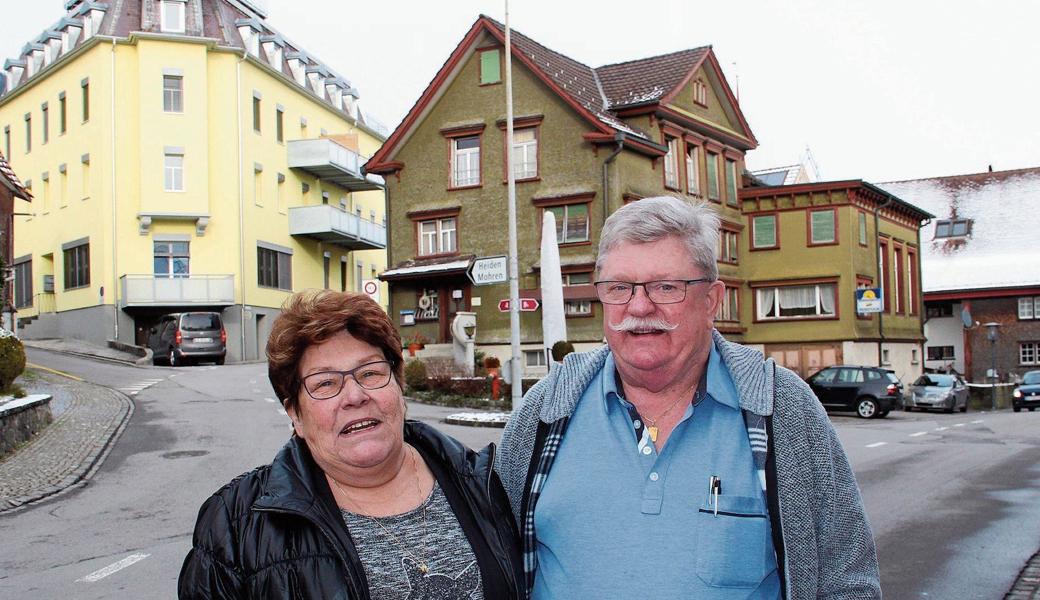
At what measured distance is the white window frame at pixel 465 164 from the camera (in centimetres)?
3463

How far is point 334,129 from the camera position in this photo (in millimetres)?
53875

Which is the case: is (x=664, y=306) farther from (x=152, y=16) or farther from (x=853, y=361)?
(x=152, y=16)

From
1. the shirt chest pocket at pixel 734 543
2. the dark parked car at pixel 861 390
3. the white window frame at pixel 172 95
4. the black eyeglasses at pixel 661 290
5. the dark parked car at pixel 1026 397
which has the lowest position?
the dark parked car at pixel 1026 397

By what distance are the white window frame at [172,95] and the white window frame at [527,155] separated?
16.4 meters

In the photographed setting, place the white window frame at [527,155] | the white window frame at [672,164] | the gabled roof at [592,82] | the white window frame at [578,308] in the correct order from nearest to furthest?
the white window frame at [578,308] < the gabled roof at [592,82] < the white window frame at [527,155] < the white window frame at [672,164]

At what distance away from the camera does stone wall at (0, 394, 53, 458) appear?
45.2ft

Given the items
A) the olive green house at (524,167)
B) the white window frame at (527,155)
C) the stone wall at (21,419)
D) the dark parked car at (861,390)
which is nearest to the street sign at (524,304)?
the stone wall at (21,419)

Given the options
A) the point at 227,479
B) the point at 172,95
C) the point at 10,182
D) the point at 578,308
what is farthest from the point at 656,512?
the point at 172,95

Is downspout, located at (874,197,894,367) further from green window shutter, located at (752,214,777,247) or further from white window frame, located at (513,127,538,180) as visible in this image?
white window frame, located at (513,127,538,180)

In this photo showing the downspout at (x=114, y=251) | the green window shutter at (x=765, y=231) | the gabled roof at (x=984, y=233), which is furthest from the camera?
the gabled roof at (x=984, y=233)

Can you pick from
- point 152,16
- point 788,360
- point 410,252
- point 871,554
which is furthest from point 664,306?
point 152,16

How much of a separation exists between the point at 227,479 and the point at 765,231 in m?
31.3

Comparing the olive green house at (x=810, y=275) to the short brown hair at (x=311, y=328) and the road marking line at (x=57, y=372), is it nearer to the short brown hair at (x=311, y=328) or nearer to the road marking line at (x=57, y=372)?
the road marking line at (x=57, y=372)

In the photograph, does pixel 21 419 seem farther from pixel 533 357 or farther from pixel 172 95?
pixel 172 95
